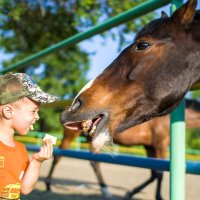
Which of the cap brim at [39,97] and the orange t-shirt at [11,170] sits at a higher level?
the cap brim at [39,97]

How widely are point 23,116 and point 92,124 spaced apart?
1.15ft

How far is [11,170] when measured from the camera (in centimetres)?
198

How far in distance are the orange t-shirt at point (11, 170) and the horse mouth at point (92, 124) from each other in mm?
323

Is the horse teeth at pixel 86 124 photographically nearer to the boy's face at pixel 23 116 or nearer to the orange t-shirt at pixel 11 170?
the boy's face at pixel 23 116

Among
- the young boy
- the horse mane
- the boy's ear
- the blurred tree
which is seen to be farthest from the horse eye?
the blurred tree

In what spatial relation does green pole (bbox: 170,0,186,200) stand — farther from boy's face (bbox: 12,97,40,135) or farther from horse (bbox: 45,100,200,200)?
horse (bbox: 45,100,200,200)

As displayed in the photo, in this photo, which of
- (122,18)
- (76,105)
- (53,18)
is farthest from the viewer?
(53,18)

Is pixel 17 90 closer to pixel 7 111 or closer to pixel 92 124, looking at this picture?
pixel 7 111

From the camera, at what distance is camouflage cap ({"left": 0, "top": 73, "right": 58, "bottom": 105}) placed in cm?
198

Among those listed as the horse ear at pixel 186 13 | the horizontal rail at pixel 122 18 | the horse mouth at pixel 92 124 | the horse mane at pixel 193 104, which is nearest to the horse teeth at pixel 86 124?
the horse mouth at pixel 92 124

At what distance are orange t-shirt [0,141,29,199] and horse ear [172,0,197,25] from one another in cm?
100

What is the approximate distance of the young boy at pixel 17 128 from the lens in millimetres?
1959

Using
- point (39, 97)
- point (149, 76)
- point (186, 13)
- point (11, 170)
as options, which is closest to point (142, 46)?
point (149, 76)

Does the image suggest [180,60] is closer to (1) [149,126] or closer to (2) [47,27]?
(1) [149,126]
